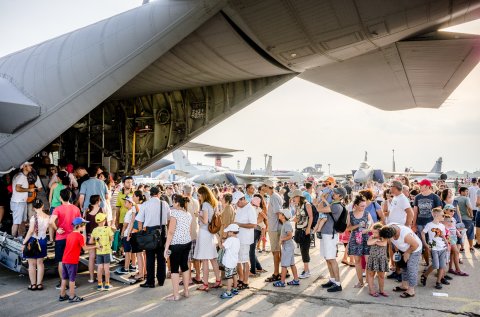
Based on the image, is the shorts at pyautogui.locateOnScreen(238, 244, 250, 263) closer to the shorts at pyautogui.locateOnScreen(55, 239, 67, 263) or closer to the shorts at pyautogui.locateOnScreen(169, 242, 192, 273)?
the shorts at pyautogui.locateOnScreen(169, 242, 192, 273)

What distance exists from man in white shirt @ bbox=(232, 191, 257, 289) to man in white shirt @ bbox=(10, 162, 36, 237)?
4.30m

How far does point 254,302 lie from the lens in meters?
5.05

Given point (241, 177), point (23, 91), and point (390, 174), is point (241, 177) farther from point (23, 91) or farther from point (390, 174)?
point (23, 91)

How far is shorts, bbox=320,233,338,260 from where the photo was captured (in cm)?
567

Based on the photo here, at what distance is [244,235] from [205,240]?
67cm

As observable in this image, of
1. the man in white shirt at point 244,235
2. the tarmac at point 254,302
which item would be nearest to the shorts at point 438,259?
the tarmac at point 254,302

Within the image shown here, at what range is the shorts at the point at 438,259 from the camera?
5754 millimetres

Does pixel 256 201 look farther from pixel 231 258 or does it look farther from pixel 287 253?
pixel 231 258

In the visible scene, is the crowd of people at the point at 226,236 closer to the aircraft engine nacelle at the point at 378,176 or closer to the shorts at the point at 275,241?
the shorts at the point at 275,241

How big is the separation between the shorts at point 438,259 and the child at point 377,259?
44.7 inches

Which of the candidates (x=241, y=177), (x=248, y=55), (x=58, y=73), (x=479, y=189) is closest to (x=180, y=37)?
(x=248, y=55)

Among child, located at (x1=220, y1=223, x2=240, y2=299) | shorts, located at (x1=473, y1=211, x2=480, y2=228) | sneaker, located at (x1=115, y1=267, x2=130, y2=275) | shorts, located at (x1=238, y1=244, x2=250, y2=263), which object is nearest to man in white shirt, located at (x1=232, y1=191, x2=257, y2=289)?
shorts, located at (x1=238, y1=244, x2=250, y2=263)

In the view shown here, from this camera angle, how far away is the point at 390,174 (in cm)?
4066

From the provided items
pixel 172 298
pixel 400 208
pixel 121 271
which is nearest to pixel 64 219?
pixel 121 271
